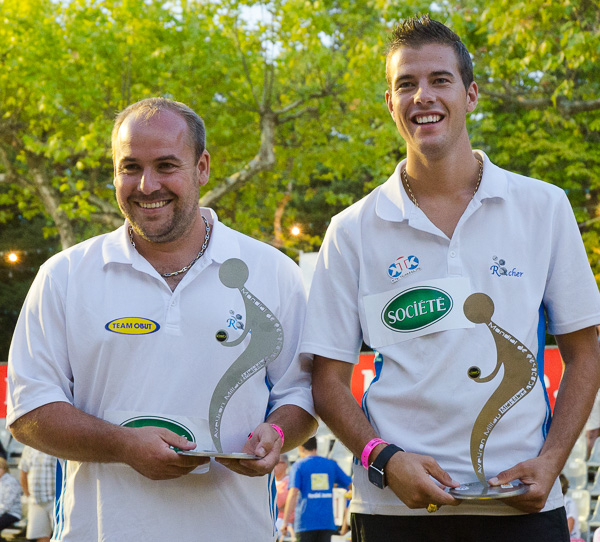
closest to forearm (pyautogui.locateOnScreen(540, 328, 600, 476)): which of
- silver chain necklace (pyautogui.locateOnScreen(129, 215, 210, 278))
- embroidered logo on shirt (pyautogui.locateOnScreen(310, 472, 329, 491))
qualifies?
silver chain necklace (pyautogui.locateOnScreen(129, 215, 210, 278))

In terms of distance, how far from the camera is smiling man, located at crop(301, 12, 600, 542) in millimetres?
2430

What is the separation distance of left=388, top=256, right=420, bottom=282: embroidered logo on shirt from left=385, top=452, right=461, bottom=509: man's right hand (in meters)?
0.54

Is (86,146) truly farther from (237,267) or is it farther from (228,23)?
(237,267)

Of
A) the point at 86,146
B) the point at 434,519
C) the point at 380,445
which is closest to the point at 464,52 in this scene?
the point at 380,445

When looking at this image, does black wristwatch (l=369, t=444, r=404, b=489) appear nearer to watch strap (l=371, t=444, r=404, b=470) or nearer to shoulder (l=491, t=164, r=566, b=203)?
watch strap (l=371, t=444, r=404, b=470)

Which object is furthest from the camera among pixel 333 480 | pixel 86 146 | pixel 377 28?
pixel 377 28

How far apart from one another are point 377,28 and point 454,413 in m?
16.3

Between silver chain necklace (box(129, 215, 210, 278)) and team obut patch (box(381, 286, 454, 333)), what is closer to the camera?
team obut patch (box(381, 286, 454, 333))

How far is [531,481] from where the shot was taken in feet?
7.70

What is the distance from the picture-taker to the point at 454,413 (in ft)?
8.08

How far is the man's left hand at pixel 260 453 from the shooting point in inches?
98.0

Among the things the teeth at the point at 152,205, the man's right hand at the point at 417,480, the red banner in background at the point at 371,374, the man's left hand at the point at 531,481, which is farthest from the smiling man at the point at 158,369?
the red banner in background at the point at 371,374

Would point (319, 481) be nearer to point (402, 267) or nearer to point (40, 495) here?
point (40, 495)

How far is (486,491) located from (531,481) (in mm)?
145
